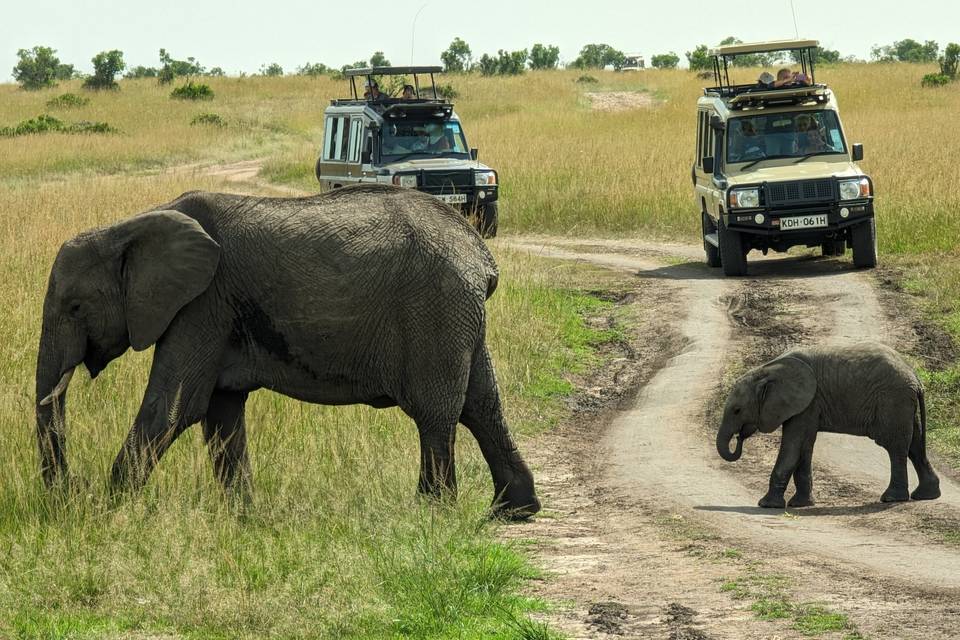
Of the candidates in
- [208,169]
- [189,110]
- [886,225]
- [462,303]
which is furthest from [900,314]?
[189,110]

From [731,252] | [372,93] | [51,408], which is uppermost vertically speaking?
[372,93]

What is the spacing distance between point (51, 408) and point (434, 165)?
45.2ft

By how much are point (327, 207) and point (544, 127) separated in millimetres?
31876

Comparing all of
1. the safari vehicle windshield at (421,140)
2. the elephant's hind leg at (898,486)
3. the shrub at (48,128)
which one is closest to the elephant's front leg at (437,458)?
the elephant's hind leg at (898,486)

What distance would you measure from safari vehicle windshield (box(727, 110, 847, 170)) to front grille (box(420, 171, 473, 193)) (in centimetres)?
406

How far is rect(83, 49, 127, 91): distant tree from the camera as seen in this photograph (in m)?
66.5

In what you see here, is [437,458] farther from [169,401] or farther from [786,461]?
[786,461]

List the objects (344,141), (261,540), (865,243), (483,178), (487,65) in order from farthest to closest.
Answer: (487,65) → (344,141) → (483,178) → (865,243) → (261,540)

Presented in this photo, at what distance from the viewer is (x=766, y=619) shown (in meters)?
6.16

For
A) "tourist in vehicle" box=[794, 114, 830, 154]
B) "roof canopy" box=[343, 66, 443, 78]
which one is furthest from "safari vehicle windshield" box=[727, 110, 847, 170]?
"roof canopy" box=[343, 66, 443, 78]

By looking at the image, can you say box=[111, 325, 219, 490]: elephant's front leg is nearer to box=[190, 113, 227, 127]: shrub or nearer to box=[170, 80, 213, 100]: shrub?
box=[190, 113, 227, 127]: shrub

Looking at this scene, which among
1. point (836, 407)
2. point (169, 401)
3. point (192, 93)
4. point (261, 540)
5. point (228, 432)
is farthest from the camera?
point (192, 93)

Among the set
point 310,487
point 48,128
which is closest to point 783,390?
point 310,487

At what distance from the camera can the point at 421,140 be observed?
21.9 m
